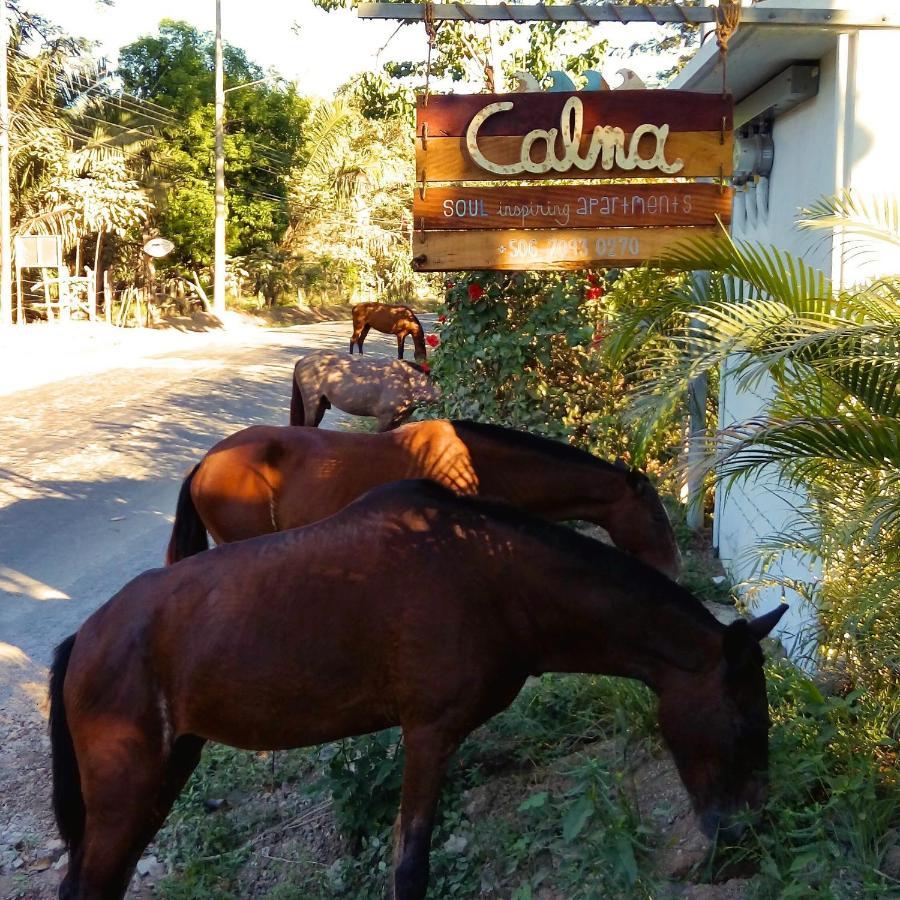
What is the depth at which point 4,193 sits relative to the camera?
27.2m

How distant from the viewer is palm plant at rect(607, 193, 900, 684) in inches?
153

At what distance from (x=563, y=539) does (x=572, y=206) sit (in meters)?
2.41

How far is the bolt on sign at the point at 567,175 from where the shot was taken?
213 inches

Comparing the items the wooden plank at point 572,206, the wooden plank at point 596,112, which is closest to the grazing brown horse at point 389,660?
the wooden plank at point 572,206

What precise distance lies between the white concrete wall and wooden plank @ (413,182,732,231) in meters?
0.61

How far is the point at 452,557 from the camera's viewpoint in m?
3.50

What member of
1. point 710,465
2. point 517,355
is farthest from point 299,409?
point 710,465

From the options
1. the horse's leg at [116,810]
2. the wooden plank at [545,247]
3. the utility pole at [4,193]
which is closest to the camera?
the horse's leg at [116,810]

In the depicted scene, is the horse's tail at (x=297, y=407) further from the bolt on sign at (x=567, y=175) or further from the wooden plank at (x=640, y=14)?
the wooden plank at (x=640, y=14)

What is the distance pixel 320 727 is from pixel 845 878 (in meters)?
1.71

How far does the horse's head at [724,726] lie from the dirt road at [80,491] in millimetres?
2822

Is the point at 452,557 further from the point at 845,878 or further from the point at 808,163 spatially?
the point at 808,163

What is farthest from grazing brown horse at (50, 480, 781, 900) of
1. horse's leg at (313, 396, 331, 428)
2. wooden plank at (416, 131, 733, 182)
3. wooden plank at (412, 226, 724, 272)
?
horse's leg at (313, 396, 331, 428)

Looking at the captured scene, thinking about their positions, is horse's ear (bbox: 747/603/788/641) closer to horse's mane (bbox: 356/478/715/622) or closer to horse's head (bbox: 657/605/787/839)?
horse's head (bbox: 657/605/787/839)
